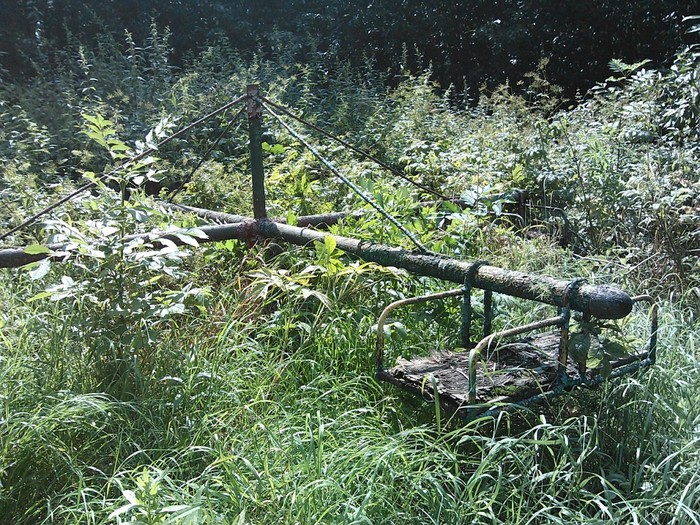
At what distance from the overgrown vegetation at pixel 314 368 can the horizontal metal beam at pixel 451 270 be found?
129 millimetres

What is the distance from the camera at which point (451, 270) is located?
3029mm

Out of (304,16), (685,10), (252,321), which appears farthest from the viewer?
(304,16)

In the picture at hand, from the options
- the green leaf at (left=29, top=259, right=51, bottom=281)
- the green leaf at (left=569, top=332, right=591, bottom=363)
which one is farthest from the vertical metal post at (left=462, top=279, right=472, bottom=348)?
the green leaf at (left=29, top=259, right=51, bottom=281)

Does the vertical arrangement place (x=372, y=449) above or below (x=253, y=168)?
below

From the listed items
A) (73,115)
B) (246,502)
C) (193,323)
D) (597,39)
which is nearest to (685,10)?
(597,39)

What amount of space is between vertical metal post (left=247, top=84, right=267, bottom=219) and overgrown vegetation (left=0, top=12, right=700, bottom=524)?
27 cm

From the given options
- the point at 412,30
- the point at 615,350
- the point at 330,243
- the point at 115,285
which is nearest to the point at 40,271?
the point at 115,285

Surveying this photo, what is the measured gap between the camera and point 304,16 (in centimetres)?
1540

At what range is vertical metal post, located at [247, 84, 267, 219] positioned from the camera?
426 centimetres

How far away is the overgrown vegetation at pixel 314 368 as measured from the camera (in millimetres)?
2330

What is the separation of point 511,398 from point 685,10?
12555 millimetres

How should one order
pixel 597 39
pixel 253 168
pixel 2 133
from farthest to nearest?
pixel 597 39, pixel 2 133, pixel 253 168

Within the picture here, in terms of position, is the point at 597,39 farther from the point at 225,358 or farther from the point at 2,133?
the point at 225,358

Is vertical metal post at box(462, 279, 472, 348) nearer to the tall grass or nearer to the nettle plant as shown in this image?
the tall grass
